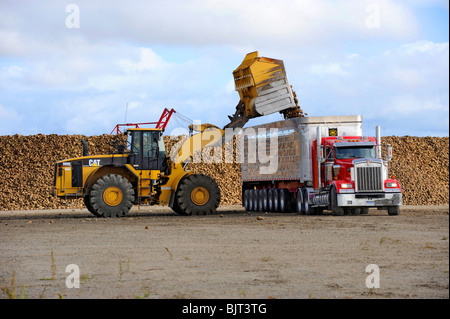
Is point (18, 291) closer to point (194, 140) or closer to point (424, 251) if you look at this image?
point (424, 251)

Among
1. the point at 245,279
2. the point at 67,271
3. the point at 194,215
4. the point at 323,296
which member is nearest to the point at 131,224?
the point at 194,215

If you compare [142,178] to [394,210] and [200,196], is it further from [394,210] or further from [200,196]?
[394,210]

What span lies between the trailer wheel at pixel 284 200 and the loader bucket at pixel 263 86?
349 centimetres

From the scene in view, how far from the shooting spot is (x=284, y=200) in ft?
101

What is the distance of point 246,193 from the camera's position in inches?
1426

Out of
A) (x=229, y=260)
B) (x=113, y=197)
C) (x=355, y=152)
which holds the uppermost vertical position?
(x=355, y=152)

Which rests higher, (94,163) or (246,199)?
(94,163)

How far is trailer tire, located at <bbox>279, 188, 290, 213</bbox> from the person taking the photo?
101ft

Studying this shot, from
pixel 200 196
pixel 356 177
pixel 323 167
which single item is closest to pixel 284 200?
pixel 323 167

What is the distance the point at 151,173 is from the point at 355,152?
799cm

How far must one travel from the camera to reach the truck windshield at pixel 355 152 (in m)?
26.8

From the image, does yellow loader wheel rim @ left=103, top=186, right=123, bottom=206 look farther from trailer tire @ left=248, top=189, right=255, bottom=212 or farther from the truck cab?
trailer tire @ left=248, top=189, right=255, bottom=212

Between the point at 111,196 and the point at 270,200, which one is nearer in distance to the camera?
the point at 111,196

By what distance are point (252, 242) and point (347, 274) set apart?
5.53m
